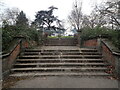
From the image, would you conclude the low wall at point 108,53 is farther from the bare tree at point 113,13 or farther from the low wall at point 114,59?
the bare tree at point 113,13

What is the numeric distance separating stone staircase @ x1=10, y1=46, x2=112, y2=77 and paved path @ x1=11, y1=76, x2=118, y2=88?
12.5 inches

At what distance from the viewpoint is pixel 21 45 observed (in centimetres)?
477

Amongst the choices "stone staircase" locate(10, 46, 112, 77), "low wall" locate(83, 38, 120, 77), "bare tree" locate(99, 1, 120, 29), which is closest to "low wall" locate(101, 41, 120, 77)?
"low wall" locate(83, 38, 120, 77)

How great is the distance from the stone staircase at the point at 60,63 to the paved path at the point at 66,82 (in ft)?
1.04

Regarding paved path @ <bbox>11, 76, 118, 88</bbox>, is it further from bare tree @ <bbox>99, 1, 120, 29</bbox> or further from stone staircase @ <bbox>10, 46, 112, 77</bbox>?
bare tree @ <bbox>99, 1, 120, 29</bbox>

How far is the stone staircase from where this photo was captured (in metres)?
3.64

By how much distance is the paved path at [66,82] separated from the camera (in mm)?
2730

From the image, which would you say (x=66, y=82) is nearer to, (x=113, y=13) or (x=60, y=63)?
(x=60, y=63)

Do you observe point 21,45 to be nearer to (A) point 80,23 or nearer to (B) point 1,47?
(B) point 1,47

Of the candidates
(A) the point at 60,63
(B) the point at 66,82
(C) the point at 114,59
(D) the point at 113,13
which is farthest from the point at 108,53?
(D) the point at 113,13

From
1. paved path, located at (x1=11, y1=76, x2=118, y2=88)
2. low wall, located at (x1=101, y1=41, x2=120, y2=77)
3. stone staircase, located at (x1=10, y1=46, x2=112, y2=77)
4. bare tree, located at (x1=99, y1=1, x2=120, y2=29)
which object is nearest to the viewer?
paved path, located at (x1=11, y1=76, x2=118, y2=88)

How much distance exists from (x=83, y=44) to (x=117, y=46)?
3156 millimetres

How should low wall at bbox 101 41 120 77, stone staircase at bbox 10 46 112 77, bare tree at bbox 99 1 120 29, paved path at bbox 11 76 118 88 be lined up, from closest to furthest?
paved path at bbox 11 76 118 88 → low wall at bbox 101 41 120 77 → stone staircase at bbox 10 46 112 77 → bare tree at bbox 99 1 120 29

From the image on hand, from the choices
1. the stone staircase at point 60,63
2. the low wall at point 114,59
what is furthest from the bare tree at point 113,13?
the stone staircase at point 60,63
